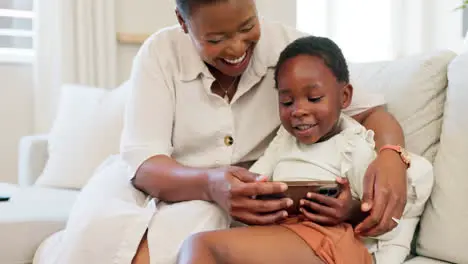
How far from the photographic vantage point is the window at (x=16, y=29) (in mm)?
2697

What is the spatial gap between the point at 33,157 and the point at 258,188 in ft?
5.02

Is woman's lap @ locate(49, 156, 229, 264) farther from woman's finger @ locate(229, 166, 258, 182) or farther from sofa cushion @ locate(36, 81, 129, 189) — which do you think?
sofa cushion @ locate(36, 81, 129, 189)

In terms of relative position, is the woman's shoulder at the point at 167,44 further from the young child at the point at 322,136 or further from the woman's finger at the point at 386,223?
the woman's finger at the point at 386,223

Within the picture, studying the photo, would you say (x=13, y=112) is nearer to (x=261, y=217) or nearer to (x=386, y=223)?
(x=261, y=217)

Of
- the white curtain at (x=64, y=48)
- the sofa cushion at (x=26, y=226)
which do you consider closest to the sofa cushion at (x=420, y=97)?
the sofa cushion at (x=26, y=226)

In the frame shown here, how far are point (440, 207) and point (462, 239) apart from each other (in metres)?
0.08

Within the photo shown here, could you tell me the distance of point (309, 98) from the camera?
1.14 metres

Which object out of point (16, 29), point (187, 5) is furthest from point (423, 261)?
point (16, 29)

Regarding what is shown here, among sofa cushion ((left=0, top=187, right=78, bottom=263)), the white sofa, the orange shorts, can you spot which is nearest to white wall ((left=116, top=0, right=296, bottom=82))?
the white sofa

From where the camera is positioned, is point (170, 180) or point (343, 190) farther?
point (170, 180)

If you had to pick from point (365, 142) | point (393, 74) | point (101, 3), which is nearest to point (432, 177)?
point (365, 142)

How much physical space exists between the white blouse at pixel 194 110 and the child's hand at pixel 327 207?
32 cm

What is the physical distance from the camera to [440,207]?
1.17 metres

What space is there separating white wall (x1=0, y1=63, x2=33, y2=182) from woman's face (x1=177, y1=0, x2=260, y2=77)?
67.6 inches
